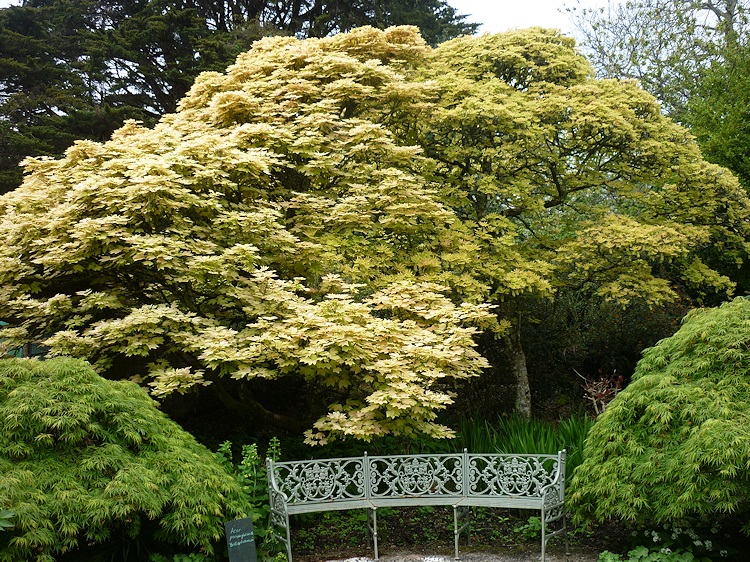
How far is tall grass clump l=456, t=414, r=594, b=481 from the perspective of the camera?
20.5ft

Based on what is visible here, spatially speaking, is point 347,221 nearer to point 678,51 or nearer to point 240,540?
point 240,540

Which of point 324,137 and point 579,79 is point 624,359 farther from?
point 324,137

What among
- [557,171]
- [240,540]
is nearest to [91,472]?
[240,540]

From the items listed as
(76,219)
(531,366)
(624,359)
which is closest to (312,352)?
(76,219)

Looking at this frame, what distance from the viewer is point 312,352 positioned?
5188mm

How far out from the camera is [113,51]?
16359 millimetres

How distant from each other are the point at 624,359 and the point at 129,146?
7327mm

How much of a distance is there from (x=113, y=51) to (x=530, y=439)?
575 inches

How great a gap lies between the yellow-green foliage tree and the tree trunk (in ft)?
0.17

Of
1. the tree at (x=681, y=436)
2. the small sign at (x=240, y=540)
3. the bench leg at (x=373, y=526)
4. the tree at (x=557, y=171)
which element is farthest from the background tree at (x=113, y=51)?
the tree at (x=681, y=436)

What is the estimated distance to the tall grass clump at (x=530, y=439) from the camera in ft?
20.5

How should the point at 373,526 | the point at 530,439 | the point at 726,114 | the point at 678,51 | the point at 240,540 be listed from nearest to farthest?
the point at 240,540 → the point at 373,526 → the point at 530,439 → the point at 726,114 → the point at 678,51

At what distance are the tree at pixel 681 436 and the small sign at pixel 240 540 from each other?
247 cm

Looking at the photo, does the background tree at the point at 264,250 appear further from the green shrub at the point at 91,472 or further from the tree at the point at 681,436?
the tree at the point at 681,436
